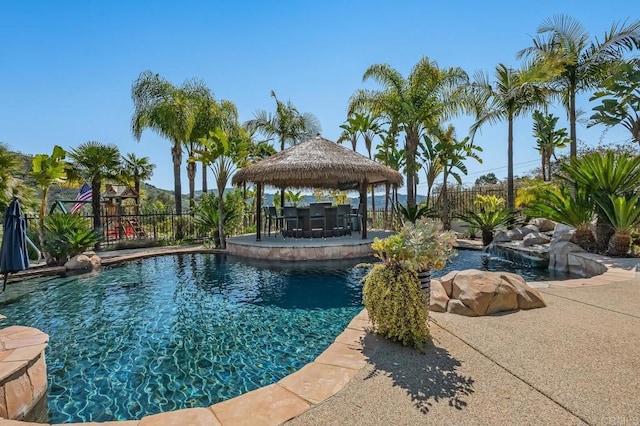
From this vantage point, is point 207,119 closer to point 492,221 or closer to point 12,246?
point 12,246

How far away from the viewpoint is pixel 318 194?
1973 centimetres

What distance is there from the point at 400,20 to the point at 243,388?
29.7ft

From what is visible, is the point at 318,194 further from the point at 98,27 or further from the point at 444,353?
the point at 444,353

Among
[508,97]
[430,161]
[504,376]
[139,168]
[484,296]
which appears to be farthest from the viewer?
[139,168]

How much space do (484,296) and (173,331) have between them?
421 centimetres

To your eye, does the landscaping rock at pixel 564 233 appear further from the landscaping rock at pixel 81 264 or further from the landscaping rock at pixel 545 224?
the landscaping rock at pixel 81 264

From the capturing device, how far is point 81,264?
28.5ft

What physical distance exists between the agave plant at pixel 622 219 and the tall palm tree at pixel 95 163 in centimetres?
1449

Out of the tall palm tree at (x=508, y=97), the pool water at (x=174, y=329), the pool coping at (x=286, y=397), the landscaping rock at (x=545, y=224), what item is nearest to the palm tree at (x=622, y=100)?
the tall palm tree at (x=508, y=97)

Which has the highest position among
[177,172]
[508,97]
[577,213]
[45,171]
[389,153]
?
[508,97]

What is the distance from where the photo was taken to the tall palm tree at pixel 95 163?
11039 millimetres

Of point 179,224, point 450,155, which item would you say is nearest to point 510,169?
point 450,155

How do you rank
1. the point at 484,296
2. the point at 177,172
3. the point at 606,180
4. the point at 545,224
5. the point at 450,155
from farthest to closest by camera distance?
the point at 177,172 < the point at 450,155 < the point at 545,224 < the point at 606,180 < the point at 484,296

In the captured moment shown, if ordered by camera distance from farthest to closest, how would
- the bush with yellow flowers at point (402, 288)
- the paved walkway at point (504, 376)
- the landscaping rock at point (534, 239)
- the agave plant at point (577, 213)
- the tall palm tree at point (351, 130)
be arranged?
1. the tall palm tree at point (351, 130)
2. the landscaping rock at point (534, 239)
3. the agave plant at point (577, 213)
4. the bush with yellow flowers at point (402, 288)
5. the paved walkway at point (504, 376)
